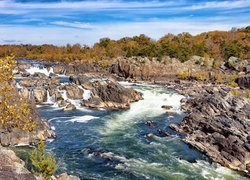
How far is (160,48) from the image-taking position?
120062mm

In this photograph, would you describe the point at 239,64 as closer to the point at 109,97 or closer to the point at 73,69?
the point at 73,69

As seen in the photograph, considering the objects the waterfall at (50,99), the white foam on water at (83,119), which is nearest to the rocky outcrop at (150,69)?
the waterfall at (50,99)

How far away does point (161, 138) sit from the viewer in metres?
41.3

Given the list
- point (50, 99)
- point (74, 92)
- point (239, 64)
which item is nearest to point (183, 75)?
point (239, 64)

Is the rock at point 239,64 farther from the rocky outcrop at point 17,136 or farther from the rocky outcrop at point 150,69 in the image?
the rocky outcrop at point 17,136

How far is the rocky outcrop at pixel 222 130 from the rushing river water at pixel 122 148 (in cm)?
139

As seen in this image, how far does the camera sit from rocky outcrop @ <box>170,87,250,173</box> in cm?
3434

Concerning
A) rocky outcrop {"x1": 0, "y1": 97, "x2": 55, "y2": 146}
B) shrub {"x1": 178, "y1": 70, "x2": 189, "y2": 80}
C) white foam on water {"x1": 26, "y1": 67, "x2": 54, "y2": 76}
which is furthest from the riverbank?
white foam on water {"x1": 26, "y1": 67, "x2": 54, "y2": 76}

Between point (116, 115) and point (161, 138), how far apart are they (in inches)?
535

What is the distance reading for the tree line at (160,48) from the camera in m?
117

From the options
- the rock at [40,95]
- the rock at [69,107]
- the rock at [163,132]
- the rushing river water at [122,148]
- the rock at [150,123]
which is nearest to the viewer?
the rushing river water at [122,148]

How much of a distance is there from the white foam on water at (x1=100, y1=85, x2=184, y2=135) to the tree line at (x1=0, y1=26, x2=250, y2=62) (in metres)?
44.7

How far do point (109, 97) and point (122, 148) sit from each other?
23676mm

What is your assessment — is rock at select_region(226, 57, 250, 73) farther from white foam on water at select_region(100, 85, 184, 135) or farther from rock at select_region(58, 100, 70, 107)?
rock at select_region(58, 100, 70, 107)
